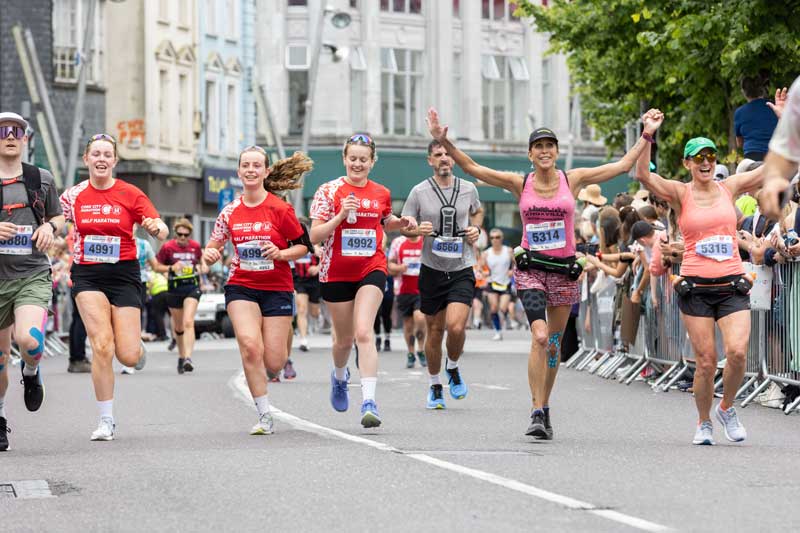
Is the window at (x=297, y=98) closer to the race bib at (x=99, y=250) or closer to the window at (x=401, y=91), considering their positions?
the window at (x=401, y=91)

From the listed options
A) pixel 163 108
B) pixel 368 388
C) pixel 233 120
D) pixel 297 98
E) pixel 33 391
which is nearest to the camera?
pixel 33 391

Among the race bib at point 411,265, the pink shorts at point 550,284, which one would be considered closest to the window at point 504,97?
the race bib at point 411,265

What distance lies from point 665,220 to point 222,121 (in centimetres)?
4116

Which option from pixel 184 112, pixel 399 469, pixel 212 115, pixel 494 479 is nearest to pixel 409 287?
pixel 399 469

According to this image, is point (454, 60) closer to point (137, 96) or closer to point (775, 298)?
point (137, 96)

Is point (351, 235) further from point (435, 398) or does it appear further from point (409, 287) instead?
point (409, 287)

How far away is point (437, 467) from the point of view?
→ 10.5 metres

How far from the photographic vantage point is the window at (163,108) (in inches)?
2156

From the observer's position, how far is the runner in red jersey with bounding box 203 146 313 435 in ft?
43.1

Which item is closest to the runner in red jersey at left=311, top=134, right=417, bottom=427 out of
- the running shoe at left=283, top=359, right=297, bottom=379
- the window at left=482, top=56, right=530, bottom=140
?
the running shoe at left=283, top=359, right=297, bottom=379

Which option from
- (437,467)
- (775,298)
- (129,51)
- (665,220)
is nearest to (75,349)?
(665,220)

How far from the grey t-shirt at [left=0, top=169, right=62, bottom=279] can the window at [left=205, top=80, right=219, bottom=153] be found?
46586mm

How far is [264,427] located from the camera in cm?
1312

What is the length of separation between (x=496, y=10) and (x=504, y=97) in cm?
312
